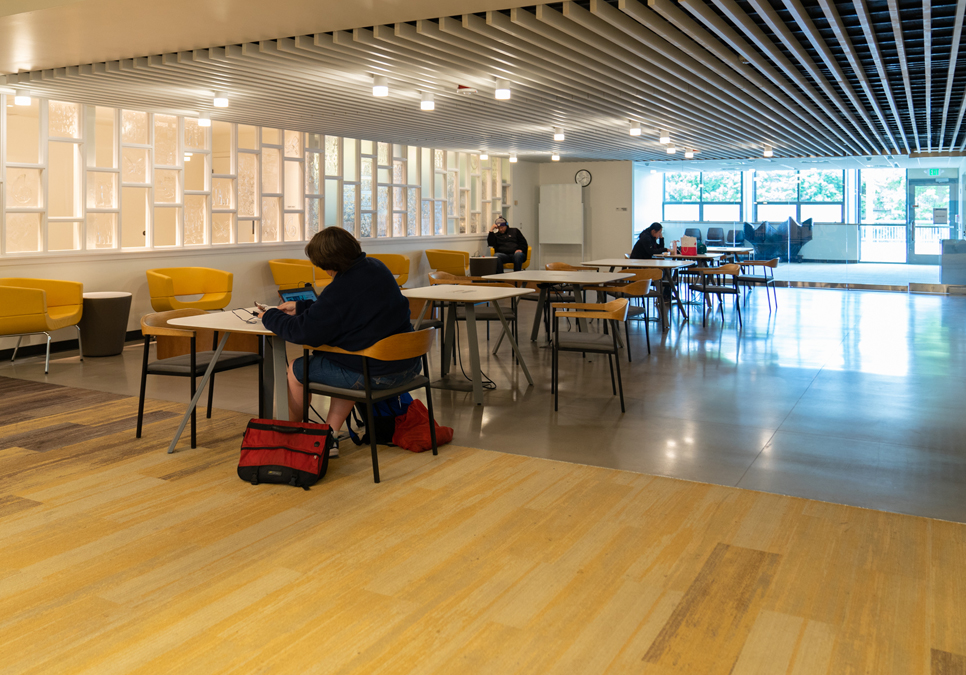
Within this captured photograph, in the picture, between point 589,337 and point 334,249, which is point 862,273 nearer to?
point 589,337

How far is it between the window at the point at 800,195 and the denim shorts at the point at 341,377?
15562 millimetres

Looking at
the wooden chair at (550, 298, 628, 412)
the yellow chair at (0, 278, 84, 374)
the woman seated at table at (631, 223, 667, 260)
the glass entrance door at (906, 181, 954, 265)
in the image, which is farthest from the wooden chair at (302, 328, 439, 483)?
the glass entrance door at (906, 181, 954, 265)

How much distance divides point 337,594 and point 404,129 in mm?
9822

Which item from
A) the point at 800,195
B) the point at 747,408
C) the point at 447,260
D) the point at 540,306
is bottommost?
the point at 747,408

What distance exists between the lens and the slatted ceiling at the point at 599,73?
18.9 ft

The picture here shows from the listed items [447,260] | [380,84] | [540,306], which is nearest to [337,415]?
[380,84]

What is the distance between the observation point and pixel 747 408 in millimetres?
6043

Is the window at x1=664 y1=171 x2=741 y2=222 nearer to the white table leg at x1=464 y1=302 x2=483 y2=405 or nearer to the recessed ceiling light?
the recessed ceiling light

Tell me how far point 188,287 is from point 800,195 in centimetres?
1365

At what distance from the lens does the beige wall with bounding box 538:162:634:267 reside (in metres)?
18.9

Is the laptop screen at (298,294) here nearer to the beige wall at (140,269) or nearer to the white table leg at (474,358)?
the white table leg at (474,358)

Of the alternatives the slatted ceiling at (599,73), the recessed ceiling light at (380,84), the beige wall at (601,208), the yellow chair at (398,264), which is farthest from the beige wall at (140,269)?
the beige wall at (601,208)

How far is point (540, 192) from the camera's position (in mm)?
19594

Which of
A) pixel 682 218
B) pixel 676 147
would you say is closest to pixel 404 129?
pixel 676 147
